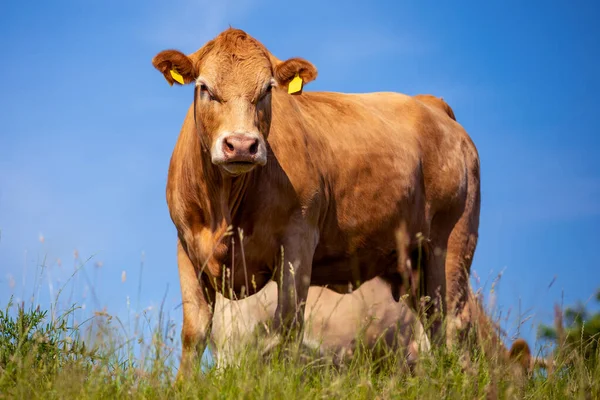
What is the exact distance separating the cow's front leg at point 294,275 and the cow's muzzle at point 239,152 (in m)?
0.83

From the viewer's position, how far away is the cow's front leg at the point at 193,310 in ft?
20.4

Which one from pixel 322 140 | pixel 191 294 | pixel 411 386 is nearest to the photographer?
pixel 411 386

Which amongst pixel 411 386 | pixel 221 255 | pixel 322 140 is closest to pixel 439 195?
pixel 322 140

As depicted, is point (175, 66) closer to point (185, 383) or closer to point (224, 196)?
point (224, 196)

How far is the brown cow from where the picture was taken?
6.00m

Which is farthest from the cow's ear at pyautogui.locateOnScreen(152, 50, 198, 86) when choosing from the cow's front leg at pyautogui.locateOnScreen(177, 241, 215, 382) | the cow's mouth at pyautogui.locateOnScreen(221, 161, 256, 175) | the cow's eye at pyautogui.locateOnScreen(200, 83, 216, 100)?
the cow's front leg at pyautogui.locateOnScreen(177, 241, 215, 382)

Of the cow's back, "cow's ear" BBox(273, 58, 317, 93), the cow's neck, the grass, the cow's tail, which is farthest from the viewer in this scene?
the cow's tail

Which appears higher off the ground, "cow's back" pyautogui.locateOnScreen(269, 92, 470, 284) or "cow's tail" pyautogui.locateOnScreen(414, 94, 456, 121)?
"cow's tail" pyautogui.locateOnScreen(414, 94, 456, 121)

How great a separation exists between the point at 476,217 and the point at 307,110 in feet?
8.24

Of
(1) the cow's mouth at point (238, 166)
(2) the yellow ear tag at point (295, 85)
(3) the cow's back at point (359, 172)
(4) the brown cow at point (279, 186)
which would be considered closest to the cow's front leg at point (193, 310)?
(4) the brown cow at point (279, 186)

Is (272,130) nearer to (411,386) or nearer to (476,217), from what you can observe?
(411,386)

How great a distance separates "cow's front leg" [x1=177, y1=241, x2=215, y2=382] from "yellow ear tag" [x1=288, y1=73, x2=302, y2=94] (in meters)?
1.59

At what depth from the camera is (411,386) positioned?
16.5ft

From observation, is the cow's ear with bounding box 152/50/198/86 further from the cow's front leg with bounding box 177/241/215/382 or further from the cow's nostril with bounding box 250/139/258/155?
the cow's front leg with bounding box 177/241/215/382
